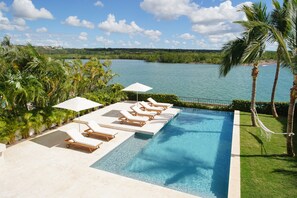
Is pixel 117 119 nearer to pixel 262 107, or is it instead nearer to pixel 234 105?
pixel 234 105

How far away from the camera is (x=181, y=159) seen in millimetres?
9047

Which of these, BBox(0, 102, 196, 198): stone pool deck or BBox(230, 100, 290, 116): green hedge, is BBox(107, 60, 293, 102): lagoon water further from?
BBox(0, 102, 196, 198): stone pool deck

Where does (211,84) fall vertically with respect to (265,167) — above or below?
above

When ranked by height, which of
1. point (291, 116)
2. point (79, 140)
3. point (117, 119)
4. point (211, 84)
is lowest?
point (117, 119)

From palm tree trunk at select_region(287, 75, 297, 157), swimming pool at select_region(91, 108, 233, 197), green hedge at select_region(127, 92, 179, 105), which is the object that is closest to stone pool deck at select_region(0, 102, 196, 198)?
swimming pool at select_region(91, 108, 233, 197)

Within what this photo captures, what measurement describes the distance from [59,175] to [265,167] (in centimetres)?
707

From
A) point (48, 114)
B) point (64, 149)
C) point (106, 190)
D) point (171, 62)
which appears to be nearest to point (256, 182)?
point (106, 190)

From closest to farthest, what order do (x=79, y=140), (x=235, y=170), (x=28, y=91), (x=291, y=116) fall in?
(x=235, y=170)
(x=291, y=116)
(x=79, y=140)
(x=28, y=91)

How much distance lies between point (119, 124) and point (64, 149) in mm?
3831

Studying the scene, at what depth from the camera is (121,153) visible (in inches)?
369

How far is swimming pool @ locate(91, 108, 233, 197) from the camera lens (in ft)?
24.0

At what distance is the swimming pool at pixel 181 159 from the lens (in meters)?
7.32

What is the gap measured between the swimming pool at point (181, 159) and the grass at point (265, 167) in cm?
73

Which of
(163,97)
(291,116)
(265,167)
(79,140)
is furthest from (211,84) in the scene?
(79,140)
